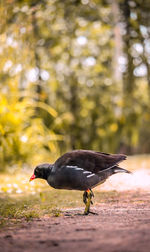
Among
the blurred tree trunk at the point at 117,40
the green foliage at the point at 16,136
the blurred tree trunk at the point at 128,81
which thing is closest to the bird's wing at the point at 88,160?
the green foliage at the point at 16,136

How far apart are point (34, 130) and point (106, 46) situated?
23.2ft

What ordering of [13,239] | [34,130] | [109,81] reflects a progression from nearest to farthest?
1. [13,239]
2. [34,130]
3. [109,81]

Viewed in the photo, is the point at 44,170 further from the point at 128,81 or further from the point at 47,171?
the point at 128,81

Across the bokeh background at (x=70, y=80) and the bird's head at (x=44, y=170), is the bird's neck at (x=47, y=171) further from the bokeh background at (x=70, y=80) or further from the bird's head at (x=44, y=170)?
the bokeh background at (x=70, y=80)

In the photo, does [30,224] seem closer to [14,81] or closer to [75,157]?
[75,157]

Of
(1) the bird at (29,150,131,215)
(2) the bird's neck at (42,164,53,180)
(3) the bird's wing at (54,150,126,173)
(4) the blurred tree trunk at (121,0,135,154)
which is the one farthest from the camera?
(4) the blurred tree trunk at (121,0,135,154)

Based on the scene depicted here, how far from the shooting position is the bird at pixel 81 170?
4219 mm

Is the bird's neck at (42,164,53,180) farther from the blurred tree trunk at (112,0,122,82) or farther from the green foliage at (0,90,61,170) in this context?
the blurred tree trunk at (112,0,122,82)

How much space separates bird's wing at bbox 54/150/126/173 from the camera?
4352 millimetres

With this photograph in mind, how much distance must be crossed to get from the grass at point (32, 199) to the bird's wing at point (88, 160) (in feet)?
1.77

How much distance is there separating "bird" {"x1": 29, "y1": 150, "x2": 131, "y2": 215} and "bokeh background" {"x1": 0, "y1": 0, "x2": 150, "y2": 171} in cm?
418

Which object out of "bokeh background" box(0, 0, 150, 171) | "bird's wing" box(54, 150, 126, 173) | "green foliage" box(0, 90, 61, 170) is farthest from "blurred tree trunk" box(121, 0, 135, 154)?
"bird's wing" box(54, 150, 126, 173)

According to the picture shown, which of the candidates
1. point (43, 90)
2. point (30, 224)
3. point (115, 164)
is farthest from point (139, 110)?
point (30, 224)

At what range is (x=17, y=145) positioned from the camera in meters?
8.87
